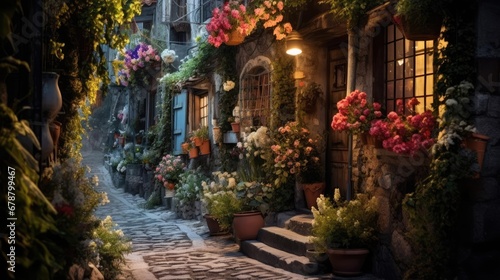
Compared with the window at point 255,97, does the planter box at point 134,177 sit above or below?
below

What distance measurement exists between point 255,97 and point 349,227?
16.0 ft

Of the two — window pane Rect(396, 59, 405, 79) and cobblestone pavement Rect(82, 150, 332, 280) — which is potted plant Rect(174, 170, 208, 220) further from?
window pane Rect(396, 59, 405, 79)

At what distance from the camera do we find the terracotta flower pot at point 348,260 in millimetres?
6758

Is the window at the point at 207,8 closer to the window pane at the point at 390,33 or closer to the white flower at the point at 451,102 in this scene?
the window pane at the point at 390,33

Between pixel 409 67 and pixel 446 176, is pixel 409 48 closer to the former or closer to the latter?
pixel 409 67

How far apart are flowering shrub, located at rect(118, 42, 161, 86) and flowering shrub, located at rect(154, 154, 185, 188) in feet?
11.6

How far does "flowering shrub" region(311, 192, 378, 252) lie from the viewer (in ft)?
22.5

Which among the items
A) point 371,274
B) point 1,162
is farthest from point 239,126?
point 1,162

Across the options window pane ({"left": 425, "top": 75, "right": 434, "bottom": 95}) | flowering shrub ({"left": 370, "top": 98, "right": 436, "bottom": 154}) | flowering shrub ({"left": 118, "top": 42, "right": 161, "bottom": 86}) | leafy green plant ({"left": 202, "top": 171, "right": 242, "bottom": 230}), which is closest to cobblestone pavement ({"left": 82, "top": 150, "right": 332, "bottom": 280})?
leafy green plant ({"left": 202, "top": 171, "right": 242, "bottom": 230})

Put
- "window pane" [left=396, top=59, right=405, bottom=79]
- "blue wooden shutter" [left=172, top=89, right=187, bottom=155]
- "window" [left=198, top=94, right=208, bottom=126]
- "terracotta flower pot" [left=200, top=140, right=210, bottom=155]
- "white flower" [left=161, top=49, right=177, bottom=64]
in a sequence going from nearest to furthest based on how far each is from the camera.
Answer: "window pane" [left=396, top=59, right=405, bottom=79] < "terracotta flower pot" [left=200, top=140, right=210, bottom=155] < "window" [left=198, top=94, right=208, bottom=126] < "blue wooden shutter" [left=172, top=89, right=187, bottom=155] < "white flower" [left=161, top=49, right=177, bottom=64]

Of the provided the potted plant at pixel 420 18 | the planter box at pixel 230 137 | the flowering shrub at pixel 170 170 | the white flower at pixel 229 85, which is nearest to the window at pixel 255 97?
the white flower at pixel 229 85

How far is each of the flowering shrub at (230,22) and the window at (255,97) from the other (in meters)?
1.01

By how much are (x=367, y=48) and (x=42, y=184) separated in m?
4.77

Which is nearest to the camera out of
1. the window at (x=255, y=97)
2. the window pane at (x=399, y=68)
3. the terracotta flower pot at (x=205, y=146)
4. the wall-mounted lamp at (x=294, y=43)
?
the window pane at (x=399, y=68)
